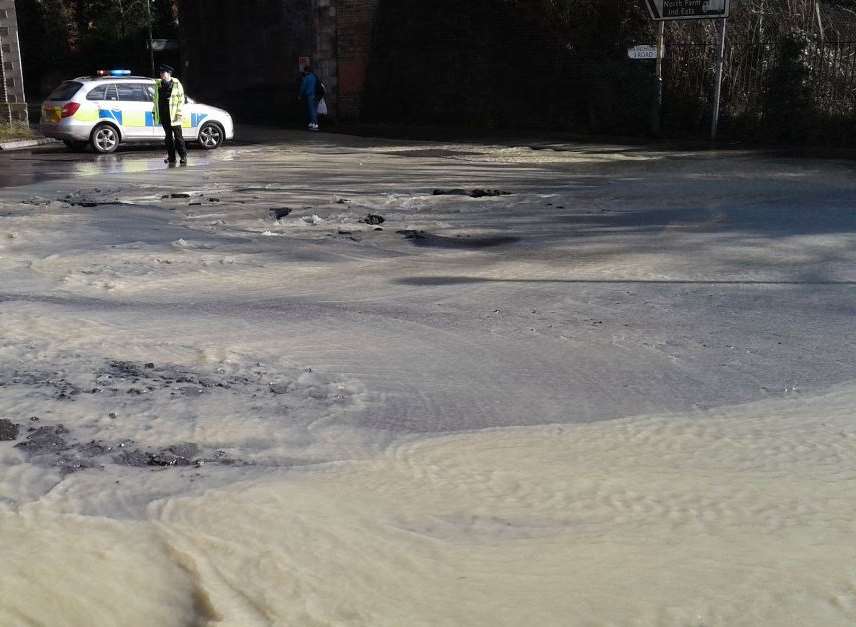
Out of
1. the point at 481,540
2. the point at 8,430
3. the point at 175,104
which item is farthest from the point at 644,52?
the point at 481,540

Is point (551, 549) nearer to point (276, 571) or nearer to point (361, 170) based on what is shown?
point (276, 571)

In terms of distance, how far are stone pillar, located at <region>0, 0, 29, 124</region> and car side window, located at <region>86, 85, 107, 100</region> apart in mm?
7653

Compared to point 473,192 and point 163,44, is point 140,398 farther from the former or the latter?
point 163,44

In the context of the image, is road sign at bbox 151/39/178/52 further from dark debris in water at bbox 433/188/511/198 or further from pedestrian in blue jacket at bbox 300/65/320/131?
dark debris in water at bbox 433/188/511/198

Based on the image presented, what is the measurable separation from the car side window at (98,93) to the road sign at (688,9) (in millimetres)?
11878

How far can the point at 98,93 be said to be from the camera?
20.7 meters

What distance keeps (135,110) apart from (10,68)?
28.1ft

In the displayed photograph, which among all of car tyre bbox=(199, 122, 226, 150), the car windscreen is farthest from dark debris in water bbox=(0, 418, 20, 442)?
car tyre bbox=(199, 122, 226, 150)

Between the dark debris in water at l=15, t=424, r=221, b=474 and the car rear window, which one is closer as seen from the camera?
the dark debris in water at l=15, t=424, r=221, b=474

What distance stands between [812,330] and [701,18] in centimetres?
1620

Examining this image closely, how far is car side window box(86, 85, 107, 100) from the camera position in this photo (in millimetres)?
20594

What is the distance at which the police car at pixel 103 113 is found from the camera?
20562mm

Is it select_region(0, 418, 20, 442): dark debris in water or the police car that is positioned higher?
the police car

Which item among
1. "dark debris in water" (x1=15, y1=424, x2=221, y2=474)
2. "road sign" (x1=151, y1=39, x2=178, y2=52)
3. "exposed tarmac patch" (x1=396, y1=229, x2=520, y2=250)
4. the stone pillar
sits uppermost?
"road sign" (x1=151, y1=39, x2=178, y2=52)
